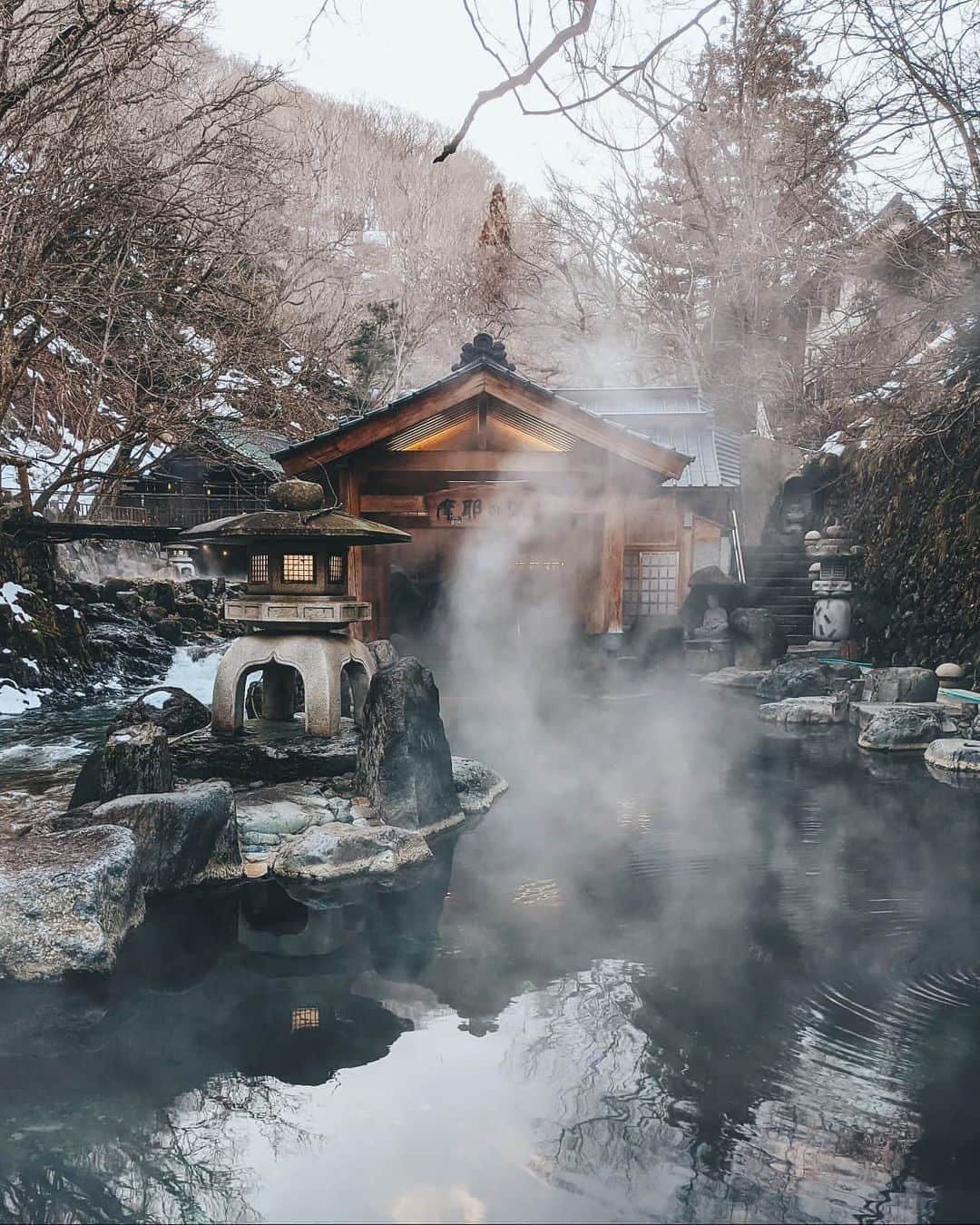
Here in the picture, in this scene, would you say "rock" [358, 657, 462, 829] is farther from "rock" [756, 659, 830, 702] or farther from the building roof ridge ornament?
"rock" [756, 659, 830, 702]

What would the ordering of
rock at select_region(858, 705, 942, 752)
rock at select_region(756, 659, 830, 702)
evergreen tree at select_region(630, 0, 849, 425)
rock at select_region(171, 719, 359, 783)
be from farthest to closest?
evergreen tree at select_region(630, 0, 849, 425)
rock at select_region(756, 659, 830, 702)
rock at select_region(858, 705, 942, 752)
rock at select_region(171, 719, 359, 783)

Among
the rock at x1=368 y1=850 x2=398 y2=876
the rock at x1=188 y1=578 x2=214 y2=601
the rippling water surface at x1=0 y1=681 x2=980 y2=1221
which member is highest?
the rock at x1=188 y1=578 x2=214 y2=601

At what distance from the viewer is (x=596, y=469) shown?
14500 millimetres

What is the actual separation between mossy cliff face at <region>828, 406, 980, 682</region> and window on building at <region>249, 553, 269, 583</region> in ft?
34.0

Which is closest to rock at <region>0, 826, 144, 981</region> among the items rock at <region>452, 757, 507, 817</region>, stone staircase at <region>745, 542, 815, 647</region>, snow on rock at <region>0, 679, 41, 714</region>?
rock at <region>452, 757, 507, 817</region>

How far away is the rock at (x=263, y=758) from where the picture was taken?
7.86 metres

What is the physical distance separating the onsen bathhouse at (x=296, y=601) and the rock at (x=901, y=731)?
6.57 m

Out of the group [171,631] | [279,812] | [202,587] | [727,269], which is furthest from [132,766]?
[727,269]

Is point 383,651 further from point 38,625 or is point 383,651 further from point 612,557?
point 38,625

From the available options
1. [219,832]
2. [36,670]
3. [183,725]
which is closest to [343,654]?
[183,725]

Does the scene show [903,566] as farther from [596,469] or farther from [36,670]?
[36,670]

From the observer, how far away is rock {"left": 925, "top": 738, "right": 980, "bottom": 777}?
9.64 m

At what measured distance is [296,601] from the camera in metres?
8.88

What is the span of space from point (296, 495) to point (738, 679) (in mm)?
9458
